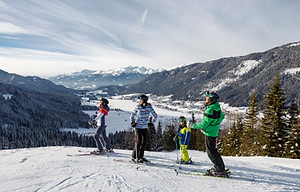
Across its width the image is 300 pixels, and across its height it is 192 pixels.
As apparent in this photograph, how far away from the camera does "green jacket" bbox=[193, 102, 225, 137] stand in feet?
18.2

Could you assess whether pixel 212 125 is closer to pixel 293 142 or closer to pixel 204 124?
pixel 204 124

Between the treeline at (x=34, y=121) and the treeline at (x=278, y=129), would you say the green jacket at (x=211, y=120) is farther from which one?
the treeline at (x=34, y=121)

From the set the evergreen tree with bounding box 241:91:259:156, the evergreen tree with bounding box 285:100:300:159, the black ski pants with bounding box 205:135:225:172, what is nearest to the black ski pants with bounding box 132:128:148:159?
the black ski pants with bounding box 205:135:225:172

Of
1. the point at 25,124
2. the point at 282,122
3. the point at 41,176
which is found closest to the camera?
the point at 41,176

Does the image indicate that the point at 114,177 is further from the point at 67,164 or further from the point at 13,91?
the point at 13,91

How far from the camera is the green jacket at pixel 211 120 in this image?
18.2 feet

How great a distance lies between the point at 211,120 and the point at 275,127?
637 inches

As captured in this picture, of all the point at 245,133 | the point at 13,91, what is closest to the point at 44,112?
the point at 13,91

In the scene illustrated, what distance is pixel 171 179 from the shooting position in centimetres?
542

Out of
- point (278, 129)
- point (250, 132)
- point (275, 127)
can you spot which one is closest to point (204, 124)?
point (275, 127)

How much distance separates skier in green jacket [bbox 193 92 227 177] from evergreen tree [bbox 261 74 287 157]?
15364 mm

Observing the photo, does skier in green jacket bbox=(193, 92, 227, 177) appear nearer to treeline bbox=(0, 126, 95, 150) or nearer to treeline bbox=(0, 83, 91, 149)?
treeline bbox=(0, 126, 95, 150)

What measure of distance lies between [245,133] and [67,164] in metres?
24.2

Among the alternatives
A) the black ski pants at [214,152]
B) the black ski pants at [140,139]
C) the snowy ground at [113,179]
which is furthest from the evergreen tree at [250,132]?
the black ski pants at [140,139]
